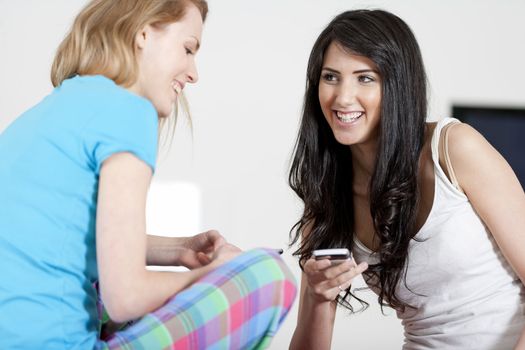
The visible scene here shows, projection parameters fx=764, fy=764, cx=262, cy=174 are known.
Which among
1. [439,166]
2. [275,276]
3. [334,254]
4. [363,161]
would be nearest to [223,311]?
[275,276]

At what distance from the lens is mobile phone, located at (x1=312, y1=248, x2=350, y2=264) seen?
156 centimetres

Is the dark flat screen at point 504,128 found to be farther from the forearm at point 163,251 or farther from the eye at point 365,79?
the forearm at point 163,251

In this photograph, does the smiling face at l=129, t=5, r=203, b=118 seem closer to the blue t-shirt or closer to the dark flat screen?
the blue t-shirt

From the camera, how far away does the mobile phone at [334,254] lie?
1.56 m

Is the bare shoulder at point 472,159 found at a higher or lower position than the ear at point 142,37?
lower

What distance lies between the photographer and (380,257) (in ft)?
5.68

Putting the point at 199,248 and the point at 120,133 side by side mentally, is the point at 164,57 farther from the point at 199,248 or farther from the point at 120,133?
the point at 199,248

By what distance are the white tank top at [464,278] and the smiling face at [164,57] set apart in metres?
0.59

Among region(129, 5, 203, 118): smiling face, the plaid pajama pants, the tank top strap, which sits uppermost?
region(129, 5, 203, 118): smiling face

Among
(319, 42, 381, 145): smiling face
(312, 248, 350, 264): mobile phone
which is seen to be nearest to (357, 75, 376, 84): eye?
(319, 42, 381, 145): smiling face

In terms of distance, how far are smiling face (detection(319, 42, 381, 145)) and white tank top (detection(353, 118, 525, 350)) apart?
0.16 m

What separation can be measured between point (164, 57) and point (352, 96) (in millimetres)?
522

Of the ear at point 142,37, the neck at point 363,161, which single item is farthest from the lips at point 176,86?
the neck at point 363,161

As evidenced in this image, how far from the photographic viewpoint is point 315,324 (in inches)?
73.0
